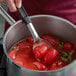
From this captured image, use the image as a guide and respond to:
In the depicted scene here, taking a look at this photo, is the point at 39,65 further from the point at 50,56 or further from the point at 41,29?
the point at 41,29

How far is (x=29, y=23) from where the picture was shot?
0.69 metres

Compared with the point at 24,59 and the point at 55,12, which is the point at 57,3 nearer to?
the point at 55,12

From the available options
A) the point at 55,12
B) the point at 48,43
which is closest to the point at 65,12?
the point at 55,12

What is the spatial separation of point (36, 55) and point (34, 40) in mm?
83

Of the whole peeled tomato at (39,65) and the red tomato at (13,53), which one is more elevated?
the red tomato at (13,53)

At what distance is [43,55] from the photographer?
678 millimetres

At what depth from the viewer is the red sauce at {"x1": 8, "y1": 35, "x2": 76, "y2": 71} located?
25.3 inches

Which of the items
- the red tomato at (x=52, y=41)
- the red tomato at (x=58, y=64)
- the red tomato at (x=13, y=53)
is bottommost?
the red tomato at (x=52, y=41)

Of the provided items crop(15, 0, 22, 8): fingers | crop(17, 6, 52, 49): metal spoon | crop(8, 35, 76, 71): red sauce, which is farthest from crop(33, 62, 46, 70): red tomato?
crop(15, 0, 22, 8): fingers

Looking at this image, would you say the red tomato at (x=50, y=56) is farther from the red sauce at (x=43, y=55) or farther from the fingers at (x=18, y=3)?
the fingers at (x=18, y=3)

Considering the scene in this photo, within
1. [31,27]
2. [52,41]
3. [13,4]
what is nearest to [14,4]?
[13,4]

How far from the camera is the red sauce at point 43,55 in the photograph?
2.11 ft

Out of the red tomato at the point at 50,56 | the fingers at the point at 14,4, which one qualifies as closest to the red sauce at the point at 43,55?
the red tomato at the point at 50,56

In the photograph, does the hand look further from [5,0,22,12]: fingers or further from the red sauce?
the red sauce
